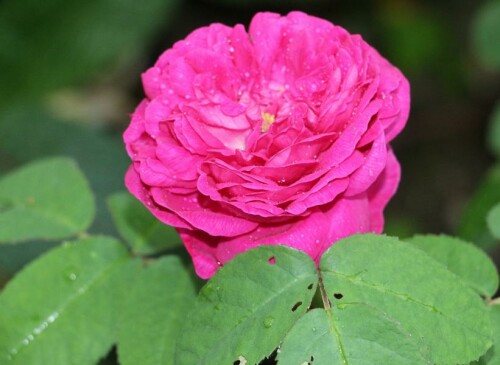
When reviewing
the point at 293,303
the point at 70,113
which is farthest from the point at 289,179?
the point at 70,113

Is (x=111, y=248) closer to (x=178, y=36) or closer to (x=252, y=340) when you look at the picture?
(x=252, y=340)

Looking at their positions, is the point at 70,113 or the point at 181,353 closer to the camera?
the point at 181,353

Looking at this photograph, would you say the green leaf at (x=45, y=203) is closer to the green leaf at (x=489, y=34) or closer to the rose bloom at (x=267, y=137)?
the rose bloom at (x=267, y=137)

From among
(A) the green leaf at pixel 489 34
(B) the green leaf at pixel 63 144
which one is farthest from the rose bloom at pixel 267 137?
(A) the green leaf at pixel 489 34

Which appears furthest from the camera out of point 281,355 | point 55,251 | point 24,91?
point 24,91

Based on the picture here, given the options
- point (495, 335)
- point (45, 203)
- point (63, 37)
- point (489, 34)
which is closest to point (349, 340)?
point (495, 335)
